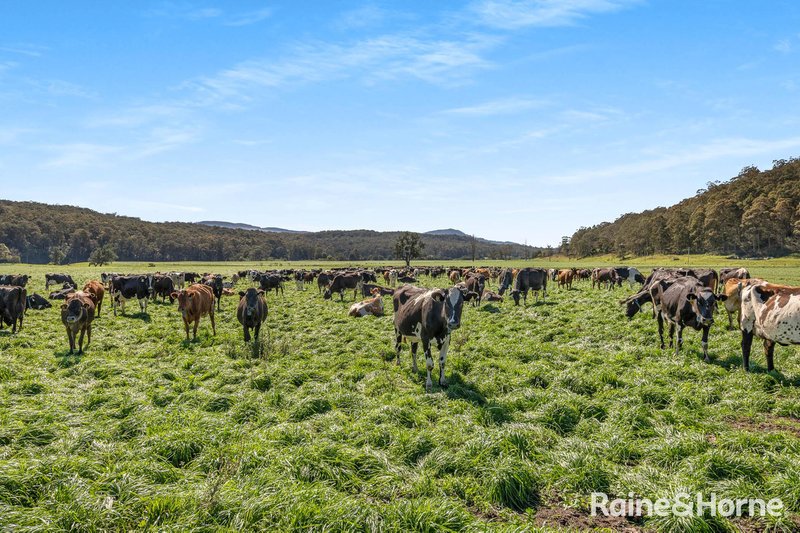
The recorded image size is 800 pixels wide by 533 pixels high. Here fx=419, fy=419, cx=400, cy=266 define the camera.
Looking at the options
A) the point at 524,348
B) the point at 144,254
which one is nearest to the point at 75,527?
the point at 524,348

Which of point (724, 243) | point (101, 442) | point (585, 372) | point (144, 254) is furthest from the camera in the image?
point (144, 254)

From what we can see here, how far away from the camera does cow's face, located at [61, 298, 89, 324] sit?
1270cm

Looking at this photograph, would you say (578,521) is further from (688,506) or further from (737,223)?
(737,223)

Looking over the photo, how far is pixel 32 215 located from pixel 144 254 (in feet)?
175

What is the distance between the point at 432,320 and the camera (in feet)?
33.8

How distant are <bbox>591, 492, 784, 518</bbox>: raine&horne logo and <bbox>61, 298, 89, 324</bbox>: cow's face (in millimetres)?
14503

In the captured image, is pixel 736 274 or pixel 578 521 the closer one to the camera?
pixel 578 521

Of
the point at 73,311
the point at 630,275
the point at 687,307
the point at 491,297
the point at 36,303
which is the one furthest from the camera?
the point at 630,275

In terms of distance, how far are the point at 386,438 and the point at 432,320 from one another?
393cm

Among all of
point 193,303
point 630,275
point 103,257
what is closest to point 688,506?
point 193,303

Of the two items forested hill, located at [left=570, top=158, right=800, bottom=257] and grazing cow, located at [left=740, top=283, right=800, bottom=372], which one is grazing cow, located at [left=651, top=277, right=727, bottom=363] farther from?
forested hill, located at [left=570, top=158, right=800, bottom=257]

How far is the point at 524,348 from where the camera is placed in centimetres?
1321

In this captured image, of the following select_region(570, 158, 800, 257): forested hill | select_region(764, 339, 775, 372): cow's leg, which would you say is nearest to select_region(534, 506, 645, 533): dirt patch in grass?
select_region(764, 339, 775, 372): cow's leg

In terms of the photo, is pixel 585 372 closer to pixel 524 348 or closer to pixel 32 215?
pixel 524 348
